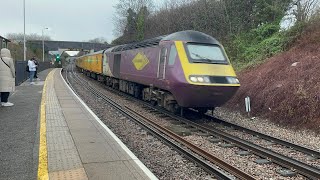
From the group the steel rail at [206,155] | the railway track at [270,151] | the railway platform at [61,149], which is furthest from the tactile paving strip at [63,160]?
the railway track at [270,151]

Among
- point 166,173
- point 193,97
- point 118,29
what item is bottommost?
point 166,173

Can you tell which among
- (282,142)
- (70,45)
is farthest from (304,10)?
(70,45)

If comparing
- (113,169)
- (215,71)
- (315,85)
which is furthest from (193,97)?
(113,169)

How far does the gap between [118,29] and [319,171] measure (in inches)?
2394

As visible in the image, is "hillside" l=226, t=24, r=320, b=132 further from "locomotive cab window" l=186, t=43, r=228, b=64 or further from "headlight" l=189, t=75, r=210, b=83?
"headlight" l=189, t=75, r=210, b=83

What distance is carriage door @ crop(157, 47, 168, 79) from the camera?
41.7 feet

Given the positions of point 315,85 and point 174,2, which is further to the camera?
point 174,2

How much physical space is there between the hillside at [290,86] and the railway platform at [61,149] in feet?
19.5

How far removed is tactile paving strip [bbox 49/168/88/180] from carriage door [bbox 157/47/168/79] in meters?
7.12

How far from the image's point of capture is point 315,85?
12.1 meters

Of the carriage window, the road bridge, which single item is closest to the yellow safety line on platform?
the carriage window

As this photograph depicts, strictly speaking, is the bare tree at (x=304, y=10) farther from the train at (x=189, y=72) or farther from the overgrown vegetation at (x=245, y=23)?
the train at (x=189, y=72)

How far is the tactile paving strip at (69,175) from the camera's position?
556 cm

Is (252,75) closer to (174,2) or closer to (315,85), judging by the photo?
(315,85)
